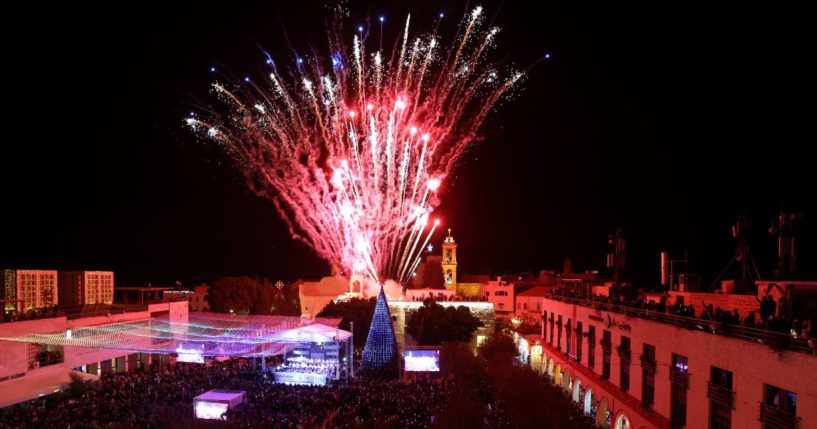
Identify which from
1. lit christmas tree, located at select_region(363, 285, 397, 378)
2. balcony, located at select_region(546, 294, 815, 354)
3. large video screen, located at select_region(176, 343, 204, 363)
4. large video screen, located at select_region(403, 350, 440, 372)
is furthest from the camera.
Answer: large video screen, located at select_region(403, 350, 440, 372)

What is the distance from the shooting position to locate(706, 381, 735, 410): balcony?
8891 millimetres

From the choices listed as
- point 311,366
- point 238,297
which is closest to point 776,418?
point 311,366

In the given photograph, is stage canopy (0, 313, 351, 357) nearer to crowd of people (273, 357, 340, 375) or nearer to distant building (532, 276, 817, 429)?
crowd of people (273, 357, 340, 375)

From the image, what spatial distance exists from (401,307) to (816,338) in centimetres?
3124

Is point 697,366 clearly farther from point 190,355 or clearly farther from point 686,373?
point 190,355

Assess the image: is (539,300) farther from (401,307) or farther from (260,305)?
(260,305)

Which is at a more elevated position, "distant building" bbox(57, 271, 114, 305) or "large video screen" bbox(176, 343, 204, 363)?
"distant building" bbox(57, 271, 114, 305)

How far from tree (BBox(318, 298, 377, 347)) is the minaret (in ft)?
63.3

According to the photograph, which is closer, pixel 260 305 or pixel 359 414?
pixel 359 414

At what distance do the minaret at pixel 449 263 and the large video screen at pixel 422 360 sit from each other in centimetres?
2851

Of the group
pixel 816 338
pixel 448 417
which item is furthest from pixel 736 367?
pixel 448 417

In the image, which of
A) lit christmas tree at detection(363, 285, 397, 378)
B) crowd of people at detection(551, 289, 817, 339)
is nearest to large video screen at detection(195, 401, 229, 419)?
lit christmas tree at detection(363, 285, 397, 378)

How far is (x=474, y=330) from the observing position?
34.9 metres

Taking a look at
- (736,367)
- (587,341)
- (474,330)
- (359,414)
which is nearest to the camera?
(736,367)
